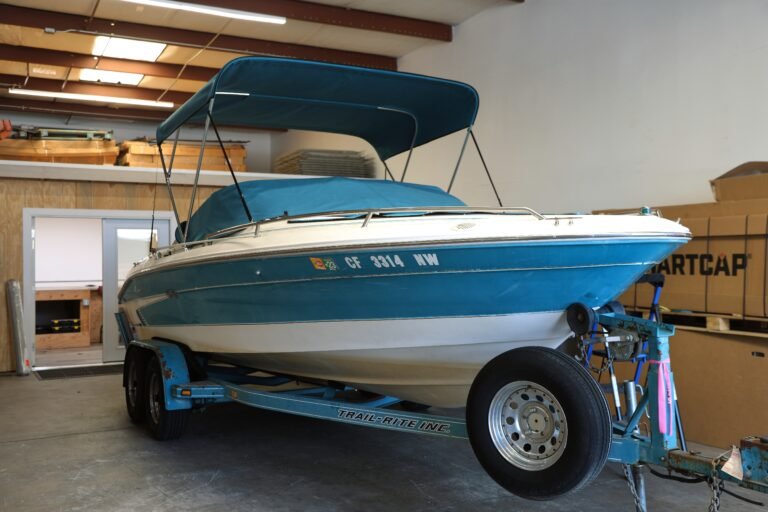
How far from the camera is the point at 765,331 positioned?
405 cm

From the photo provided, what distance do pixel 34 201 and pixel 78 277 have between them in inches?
177

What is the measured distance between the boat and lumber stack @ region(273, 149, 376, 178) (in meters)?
4.87

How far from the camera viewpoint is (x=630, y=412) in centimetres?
305


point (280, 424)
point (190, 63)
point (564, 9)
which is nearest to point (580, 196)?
point (564, 9)

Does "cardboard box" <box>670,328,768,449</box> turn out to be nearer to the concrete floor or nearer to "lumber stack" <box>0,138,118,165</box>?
the concrete floor

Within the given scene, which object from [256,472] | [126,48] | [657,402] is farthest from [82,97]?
[657,402]

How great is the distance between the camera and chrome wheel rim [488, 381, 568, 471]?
102 inches

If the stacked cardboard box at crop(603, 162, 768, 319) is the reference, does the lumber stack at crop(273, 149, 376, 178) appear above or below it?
above

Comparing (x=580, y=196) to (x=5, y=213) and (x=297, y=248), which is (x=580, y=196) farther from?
(x=5, y=213)

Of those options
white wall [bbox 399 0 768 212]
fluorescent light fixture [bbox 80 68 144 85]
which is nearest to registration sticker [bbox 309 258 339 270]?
white wall [bbox 399 0 768 212]

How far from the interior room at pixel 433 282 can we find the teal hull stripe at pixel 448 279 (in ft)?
0.04

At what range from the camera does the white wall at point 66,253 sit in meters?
11.9

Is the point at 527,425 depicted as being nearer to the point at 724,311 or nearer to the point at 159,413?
the point at 724,311

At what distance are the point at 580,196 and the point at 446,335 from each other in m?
3.51
